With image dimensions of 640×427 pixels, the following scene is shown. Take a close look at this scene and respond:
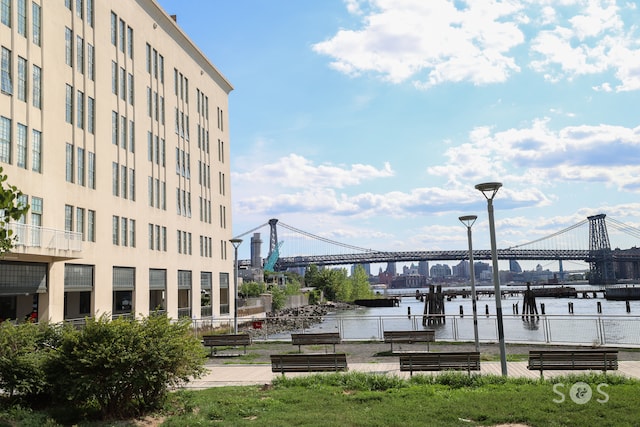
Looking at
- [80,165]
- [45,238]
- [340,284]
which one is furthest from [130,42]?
[340,284]

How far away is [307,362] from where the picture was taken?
52.4 ft

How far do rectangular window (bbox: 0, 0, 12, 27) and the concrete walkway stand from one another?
19435 mm

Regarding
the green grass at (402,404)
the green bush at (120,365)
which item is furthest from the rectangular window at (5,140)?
the green grass at (402,404)

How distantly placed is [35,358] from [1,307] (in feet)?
74.7

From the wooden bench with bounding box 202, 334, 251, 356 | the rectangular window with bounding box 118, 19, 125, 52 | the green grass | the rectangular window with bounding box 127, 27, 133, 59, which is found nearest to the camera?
the green grass

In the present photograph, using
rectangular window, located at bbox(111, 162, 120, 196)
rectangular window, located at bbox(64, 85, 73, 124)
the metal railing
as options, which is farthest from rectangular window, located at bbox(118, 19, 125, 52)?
the metal railing

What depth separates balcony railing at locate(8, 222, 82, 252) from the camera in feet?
83.0

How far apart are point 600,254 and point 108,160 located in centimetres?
15432

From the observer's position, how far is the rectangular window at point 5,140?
2591 centimetres

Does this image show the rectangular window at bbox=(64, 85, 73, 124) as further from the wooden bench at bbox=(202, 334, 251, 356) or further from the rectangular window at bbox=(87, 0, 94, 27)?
the wooden bench at bbox=(202, 334, 251, 356)

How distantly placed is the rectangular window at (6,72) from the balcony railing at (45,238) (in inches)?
255

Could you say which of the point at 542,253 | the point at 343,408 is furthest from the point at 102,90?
the point at 542,253

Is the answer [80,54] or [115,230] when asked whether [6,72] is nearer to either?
[80,54]

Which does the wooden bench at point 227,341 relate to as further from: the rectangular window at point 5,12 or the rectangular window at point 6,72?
the rectangular window at point 5,12
